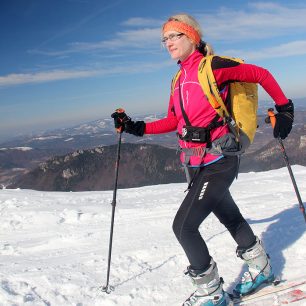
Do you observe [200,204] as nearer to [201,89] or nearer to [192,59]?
[201,89]

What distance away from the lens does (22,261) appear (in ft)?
20.7

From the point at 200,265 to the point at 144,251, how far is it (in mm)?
2493

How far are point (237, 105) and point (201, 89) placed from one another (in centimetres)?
46

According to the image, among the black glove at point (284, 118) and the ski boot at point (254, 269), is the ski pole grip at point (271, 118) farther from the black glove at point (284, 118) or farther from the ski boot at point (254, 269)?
the ski boot at point (254, 269)

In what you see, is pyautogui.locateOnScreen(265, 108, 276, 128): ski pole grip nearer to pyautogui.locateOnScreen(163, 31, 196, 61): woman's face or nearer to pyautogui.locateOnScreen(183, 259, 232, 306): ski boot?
pyautogui.locateOnScreen(163, 31, 196, 61): woman's face

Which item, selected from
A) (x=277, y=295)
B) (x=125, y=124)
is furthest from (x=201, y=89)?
(x=277, y=295)

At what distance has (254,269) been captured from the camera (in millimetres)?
4363

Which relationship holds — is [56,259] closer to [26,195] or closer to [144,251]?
[144,251]

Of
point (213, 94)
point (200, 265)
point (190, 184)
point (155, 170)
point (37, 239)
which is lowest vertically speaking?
point (155, 170)

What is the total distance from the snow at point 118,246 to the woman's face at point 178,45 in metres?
3.03

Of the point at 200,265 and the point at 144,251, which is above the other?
the point at 200,265

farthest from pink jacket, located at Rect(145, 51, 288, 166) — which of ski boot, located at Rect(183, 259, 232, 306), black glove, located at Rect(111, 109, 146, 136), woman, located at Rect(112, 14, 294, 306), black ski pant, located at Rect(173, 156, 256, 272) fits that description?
ski boot, located at Rect(183, 259, 232, 306)

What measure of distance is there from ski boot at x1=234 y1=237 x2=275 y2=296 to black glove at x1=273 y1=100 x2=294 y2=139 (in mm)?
1448

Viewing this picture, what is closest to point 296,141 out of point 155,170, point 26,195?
point 155,170
